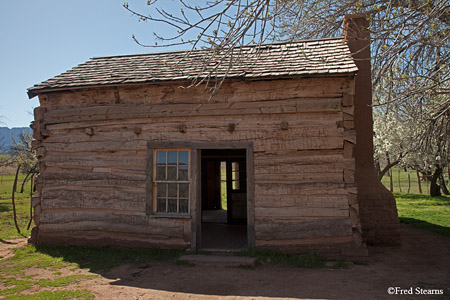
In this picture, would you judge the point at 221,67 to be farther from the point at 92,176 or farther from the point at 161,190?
the point at 92,176

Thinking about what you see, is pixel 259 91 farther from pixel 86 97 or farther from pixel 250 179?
pixel 86 97

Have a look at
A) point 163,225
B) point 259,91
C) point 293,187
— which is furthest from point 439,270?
point 163,225

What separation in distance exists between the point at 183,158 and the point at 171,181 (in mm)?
569

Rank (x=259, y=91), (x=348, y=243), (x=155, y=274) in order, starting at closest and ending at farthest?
1. (x=155, y=274)
2. (x=348, y=243)
3. (x=259, y=91)

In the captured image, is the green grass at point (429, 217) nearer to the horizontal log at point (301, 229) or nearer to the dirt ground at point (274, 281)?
the dirt ground at point (274, 281)

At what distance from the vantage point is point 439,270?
20.6 ft

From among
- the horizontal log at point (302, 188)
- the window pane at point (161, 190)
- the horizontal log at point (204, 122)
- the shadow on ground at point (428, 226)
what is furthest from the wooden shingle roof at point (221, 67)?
the shadow on ground at point (428, 226)

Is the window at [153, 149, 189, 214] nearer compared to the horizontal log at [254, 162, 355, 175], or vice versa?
the horizontal log at [254, 162, 355, 175]

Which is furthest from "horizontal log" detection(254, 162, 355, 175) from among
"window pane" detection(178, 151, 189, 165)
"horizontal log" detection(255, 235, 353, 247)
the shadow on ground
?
the shadow on ground

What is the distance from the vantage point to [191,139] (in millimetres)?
7480

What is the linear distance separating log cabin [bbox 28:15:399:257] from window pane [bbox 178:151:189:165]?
24mm

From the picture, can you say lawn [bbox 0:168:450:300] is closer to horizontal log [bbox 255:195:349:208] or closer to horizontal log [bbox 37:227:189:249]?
horizontal log [bbox 37:227:189:249]

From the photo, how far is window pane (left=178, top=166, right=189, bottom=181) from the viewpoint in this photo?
7.58 meters

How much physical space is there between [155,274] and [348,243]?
12.2 feet
